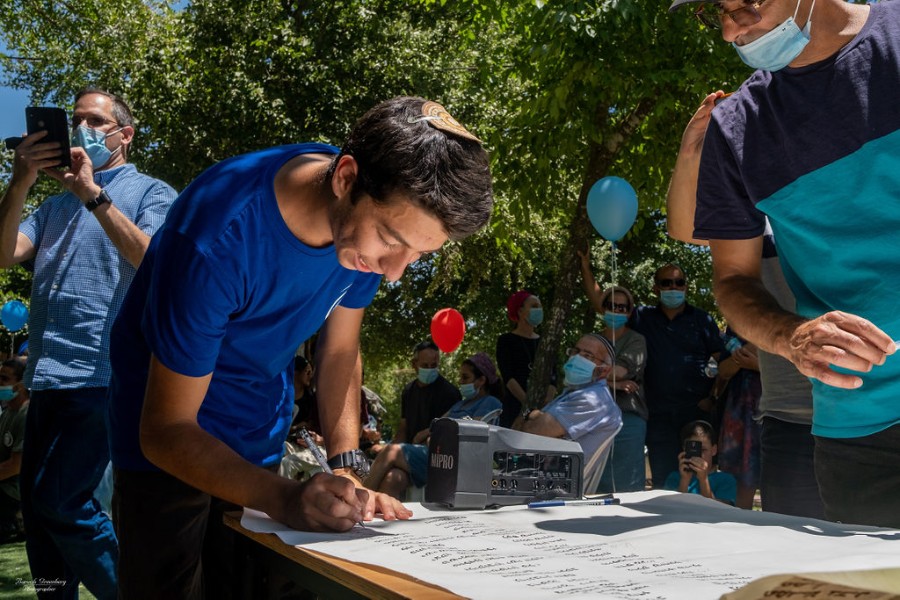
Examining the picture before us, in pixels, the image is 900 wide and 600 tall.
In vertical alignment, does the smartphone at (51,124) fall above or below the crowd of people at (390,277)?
above

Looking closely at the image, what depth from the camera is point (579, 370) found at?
19.0 ft

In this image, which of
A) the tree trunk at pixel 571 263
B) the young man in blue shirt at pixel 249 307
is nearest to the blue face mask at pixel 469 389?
the tree trunk at pixel 571 263

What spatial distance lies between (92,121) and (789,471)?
3017mm

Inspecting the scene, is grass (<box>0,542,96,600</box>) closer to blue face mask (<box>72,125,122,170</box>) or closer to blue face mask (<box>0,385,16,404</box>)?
blue face mask (<box>0,385,16,404</box>)

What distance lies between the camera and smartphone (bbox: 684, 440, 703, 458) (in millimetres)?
5293

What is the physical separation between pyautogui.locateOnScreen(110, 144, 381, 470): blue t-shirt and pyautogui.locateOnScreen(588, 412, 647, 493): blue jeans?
4107mm

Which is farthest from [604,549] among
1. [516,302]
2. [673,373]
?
[516,302]

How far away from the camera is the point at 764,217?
2037 millimetres

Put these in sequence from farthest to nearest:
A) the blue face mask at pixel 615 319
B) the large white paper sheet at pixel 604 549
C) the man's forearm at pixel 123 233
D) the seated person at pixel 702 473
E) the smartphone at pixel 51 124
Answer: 1. the blue face mask at pixel 615 319
2. the seated person at pixel 702 473
3. the smartphone at pixel 51 124
4. the man's forearm at pixel 123 233
5. the large white paper sheet at pixel 604 549

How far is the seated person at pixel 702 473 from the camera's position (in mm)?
5270

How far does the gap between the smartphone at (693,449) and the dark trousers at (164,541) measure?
3.87 meters

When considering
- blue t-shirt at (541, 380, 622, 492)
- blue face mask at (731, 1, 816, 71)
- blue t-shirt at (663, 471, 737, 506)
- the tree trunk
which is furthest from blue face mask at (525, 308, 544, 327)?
blue face mask at (731, 1, 816, 71)

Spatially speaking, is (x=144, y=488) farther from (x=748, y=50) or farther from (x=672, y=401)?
(x=672, y=401)

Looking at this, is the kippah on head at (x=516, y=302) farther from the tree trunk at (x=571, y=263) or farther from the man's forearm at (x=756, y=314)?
the man's forearm at (x=756, y=314)
